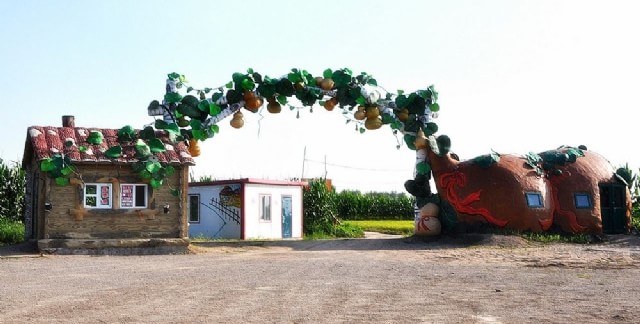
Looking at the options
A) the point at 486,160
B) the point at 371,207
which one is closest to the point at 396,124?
the point at 486,160

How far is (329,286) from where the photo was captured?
11.8m

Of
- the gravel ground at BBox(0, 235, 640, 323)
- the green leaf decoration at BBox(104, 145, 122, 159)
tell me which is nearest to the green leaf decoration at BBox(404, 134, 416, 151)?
the gravel ground at BBox(0, 235, 640, 323)

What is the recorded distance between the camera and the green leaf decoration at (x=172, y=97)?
69.8 ft

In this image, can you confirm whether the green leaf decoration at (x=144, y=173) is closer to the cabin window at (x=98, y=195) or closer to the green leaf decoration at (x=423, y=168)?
the cabin window at (x=98, y=195)

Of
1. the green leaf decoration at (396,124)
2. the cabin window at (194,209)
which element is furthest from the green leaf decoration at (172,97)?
the cabin window at (194,209)

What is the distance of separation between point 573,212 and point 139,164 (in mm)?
14042

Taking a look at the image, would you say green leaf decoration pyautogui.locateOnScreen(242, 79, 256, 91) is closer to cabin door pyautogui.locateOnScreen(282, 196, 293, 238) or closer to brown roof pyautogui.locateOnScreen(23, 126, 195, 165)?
brown roof pyautogui.locateOnScreen(23, 126, 195, 165)

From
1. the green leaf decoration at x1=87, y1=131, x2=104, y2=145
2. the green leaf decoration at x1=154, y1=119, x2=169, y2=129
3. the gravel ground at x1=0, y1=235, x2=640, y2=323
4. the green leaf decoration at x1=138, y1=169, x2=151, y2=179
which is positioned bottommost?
the gravel ground at x1=0, y1=235, x2=640, y2=323

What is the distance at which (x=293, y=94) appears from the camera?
73.0ft

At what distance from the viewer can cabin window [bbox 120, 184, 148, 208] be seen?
808 inches

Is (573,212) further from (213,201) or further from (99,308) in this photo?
(99,308)

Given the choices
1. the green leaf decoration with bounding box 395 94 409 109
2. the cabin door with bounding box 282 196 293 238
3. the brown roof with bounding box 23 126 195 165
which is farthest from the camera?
the cabin door with bounding box 282 196 293 238

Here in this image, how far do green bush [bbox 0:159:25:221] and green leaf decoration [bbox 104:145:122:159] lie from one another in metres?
8.93

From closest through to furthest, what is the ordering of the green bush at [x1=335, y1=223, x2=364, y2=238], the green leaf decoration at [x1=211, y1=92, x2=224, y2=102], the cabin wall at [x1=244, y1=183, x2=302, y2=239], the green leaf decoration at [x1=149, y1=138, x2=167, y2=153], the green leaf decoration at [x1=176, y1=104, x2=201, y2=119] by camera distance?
1. the green leaf decoration at [x1=149, y1=138, x2=167, y2=153]
2. the green leaf decoration at [x1=176, y1=104, x2=201, y2=119]
3. the green leaf decoration at [x1=211, y1=92, x2=224, y2=102]
4. the cabin wall at [x1=244, y1=183, x2=302, y2=239]
5. the green bush at [x1=335, y1=223, x2=364, y2=238]
